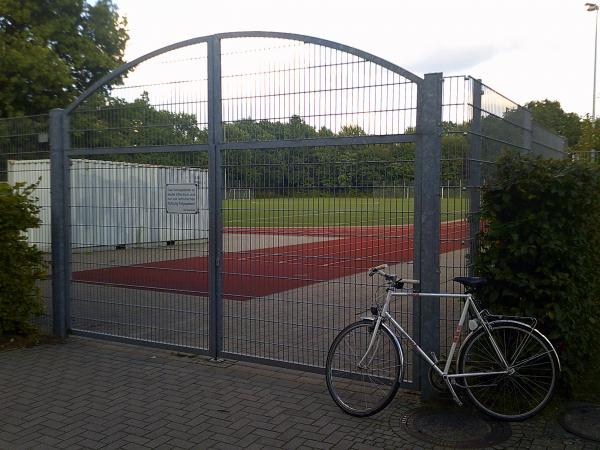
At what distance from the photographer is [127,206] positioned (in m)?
6.84

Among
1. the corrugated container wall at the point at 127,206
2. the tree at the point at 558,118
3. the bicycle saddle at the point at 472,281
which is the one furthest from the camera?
the tree at the point at 558,118

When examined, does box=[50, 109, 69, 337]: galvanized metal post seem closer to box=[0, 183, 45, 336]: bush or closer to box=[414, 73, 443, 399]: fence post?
box=[0, 183, 45, 336]: bush

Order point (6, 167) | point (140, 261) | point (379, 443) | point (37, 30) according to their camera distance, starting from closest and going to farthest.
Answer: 1. point (379, 443)
2. point (140, 261)
3. point (6, 167)
4. point (37, 30)

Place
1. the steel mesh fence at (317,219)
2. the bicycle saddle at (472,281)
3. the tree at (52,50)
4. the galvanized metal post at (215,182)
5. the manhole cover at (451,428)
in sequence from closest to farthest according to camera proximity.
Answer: the manhole cover at (451,428) → the bicycle saddle at (472,281) → the steel mesh fence at (317,219) → the galvanized metal post at (215,182) → the tree at (52,50)

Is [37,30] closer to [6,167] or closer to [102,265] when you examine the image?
[6,167]

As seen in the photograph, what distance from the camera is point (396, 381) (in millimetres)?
4523

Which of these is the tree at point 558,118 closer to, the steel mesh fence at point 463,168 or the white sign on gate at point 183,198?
the steel mesh fence at point 463,168

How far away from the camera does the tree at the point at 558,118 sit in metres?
50.8

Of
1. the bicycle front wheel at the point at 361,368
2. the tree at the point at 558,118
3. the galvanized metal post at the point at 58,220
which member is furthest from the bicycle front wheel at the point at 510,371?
the tree at the point at 558,118

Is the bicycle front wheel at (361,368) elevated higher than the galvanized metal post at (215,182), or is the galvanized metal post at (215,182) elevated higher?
the galvanized metal post at (215,182)

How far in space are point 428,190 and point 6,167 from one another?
5.99 metres

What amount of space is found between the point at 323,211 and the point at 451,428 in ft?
7.26

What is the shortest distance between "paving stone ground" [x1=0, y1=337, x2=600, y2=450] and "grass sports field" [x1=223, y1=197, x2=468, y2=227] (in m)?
1.53

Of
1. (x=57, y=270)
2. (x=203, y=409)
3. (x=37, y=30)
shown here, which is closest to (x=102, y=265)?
(x=57, y=270)
